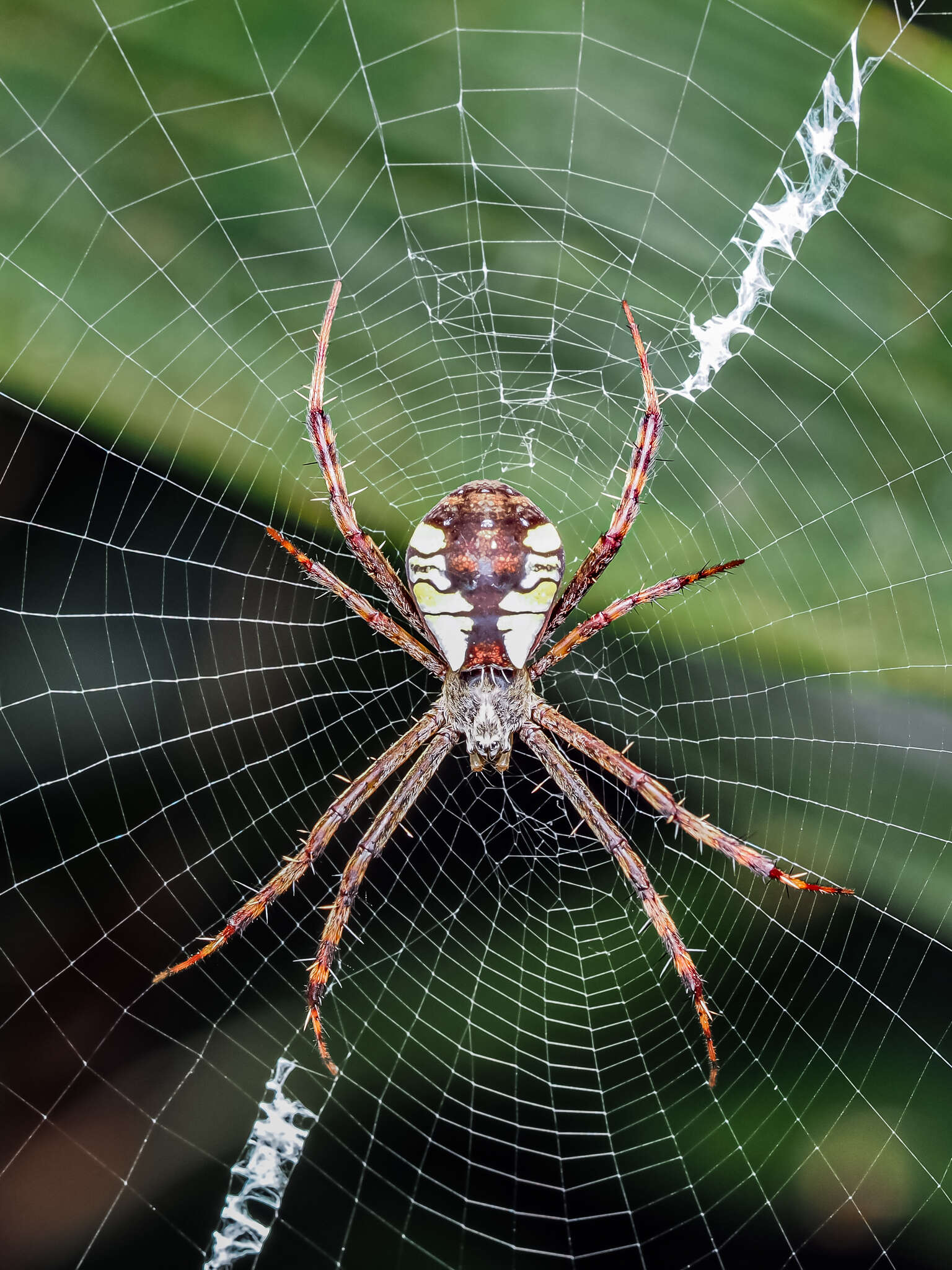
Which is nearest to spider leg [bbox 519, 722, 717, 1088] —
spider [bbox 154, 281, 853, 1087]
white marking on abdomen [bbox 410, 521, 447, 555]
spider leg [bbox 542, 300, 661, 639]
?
spider [bbox 154, 281, 853, 1087]

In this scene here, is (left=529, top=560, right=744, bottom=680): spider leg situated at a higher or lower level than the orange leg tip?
higher

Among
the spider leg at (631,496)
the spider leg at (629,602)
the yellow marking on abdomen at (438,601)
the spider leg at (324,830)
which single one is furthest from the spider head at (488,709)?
the spider leg at (631,496)

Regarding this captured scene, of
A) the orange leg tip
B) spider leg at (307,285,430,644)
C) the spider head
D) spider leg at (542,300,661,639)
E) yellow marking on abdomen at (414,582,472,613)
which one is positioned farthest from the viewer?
the spider head

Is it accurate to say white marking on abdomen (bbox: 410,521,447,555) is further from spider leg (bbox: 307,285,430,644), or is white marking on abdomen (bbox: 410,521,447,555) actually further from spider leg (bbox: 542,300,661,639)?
spider leg (bbox: 542,300,661,639)

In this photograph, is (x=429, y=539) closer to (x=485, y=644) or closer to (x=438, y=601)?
(x=438, y=601)

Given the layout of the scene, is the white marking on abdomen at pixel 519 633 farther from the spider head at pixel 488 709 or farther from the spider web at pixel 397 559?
the spider web at pixel 397 559

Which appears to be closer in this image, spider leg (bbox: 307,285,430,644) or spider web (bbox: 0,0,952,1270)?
spider web (bbox: 0,0,952,1270)

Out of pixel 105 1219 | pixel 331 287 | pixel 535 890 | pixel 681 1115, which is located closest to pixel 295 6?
pixel 331 287
